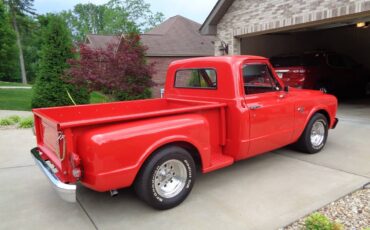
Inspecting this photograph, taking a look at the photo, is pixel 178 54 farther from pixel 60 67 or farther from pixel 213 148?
pixel 213 148

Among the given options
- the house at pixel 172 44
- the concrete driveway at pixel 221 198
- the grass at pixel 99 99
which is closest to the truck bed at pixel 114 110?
the concrete driveway at pixel 221 198

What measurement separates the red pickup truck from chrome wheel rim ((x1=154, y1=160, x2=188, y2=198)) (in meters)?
0.01

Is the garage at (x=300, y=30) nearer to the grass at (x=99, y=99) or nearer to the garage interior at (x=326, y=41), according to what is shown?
the garage interior at (x=326, y=41)

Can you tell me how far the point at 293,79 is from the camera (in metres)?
10.5

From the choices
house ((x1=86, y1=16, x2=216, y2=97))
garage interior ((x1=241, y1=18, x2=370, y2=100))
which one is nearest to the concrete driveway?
garage interior ((x1=241, y1=18, x2=370, y2=100))

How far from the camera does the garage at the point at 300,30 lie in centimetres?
826

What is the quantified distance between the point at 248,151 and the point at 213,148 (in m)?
0.53

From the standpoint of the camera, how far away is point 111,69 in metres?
10.0

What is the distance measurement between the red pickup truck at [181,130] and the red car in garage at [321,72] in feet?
15.7

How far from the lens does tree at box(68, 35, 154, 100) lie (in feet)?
32.6

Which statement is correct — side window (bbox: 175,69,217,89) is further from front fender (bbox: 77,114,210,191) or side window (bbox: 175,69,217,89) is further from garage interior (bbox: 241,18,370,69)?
garage interior (bbox: 241,18,370,69)

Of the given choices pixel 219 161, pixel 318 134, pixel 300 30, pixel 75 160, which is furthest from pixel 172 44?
pixel 75 160

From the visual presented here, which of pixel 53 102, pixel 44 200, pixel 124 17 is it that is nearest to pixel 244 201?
pixel 44 200

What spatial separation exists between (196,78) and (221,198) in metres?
2.03
